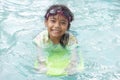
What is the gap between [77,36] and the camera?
19.1 ft

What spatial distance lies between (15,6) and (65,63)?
9.18 feet

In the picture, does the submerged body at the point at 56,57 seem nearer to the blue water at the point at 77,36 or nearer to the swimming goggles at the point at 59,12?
the blue water at the point at 77,36

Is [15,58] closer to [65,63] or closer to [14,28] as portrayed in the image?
[65,63]

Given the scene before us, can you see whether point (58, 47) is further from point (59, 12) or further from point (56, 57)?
point (59, 12)

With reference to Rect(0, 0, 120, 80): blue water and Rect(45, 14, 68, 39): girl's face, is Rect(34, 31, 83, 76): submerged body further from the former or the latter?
Rect(45, 14, 68, 39): girl's face

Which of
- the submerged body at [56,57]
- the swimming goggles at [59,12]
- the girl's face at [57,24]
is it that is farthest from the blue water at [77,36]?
the swimming goggles at [59,12]

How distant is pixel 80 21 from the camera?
645cm

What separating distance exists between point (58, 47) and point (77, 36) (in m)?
0.97

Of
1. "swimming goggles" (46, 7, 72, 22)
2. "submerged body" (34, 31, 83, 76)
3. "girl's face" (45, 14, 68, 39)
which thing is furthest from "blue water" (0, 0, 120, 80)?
"swimming goggles" (46, 7, 72, 22)

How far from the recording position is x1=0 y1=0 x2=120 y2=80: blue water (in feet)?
15.3

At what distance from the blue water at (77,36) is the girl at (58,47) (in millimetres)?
132

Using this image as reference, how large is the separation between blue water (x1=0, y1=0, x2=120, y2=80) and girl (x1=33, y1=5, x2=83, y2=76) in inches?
5.2

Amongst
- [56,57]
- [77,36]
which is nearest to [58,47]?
[56,57]

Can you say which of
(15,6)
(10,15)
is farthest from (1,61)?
(15,6)
